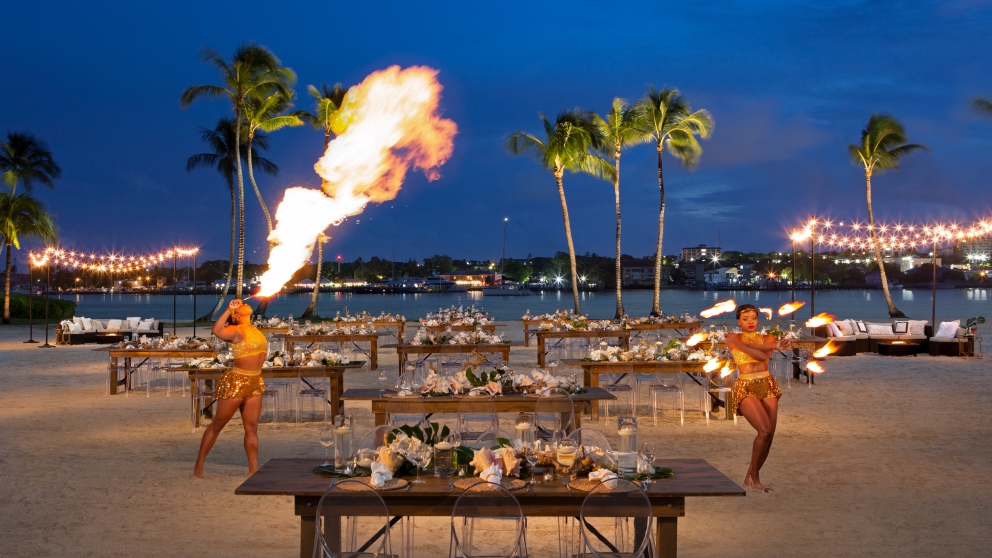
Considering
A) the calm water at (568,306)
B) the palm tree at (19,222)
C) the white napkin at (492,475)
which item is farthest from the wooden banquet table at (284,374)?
the calm water at (568,306)

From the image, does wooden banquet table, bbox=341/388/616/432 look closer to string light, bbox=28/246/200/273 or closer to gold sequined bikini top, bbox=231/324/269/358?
gold sequined bikini top, bbox=231/324/269/358

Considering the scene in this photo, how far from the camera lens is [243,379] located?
7941 millimetres

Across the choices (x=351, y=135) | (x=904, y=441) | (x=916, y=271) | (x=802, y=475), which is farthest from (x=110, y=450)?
(x=916, y=271)

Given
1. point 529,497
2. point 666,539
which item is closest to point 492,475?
point 529,497

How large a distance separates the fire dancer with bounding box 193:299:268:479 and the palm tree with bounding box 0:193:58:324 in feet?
109

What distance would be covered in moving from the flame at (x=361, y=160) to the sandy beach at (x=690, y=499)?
2.29 meters

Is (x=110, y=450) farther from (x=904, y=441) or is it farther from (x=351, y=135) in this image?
(x=904, y=441)

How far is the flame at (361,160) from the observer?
28.6 feet

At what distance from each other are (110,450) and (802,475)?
7906mm

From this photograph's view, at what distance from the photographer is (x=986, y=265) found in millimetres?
52156

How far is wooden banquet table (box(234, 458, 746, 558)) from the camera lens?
15.4 feet

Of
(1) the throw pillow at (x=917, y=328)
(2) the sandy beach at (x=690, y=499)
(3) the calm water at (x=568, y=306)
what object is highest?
(1) the throw pillow at (x=917, y=328)

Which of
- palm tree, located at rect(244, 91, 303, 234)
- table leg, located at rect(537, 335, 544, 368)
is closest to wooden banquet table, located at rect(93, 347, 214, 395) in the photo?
table leg, located at rect(537, 335, 544, 368)

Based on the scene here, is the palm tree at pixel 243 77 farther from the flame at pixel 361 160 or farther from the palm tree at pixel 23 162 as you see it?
the flame at pixel 361 160
